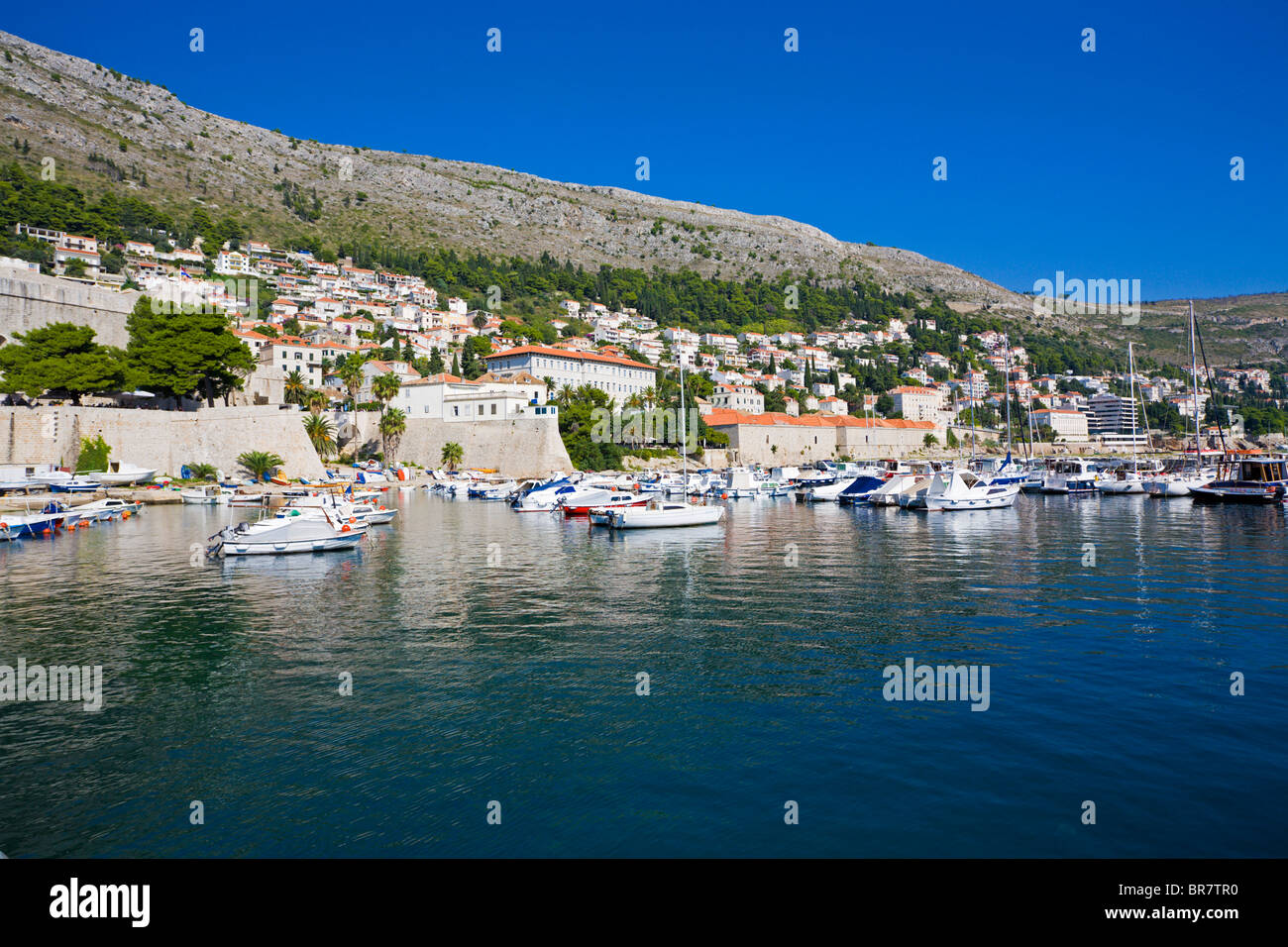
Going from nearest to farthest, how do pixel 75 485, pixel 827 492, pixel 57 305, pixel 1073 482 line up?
pixel 75 485
pixel 827 492
pixel 1073 482
pixel 57 305

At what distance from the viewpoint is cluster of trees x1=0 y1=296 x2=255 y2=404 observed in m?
37.5

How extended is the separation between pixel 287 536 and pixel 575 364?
52982mm

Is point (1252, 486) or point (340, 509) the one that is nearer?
point (340, 509)

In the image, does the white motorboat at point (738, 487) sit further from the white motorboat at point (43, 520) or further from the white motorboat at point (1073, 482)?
the white motorboat at point (43, 520)

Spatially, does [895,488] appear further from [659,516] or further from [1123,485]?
[659,516]

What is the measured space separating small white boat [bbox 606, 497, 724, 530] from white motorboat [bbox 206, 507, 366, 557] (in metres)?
8.14

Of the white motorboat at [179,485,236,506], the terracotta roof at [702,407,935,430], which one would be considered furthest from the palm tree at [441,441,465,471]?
the terracotta roof at [702,407,935,430]

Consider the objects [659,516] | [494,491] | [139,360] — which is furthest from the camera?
[494,491]

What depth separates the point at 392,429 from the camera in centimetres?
5362

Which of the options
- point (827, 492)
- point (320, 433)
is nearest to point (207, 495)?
point (320, 433)

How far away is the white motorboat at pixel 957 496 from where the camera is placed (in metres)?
29.9
